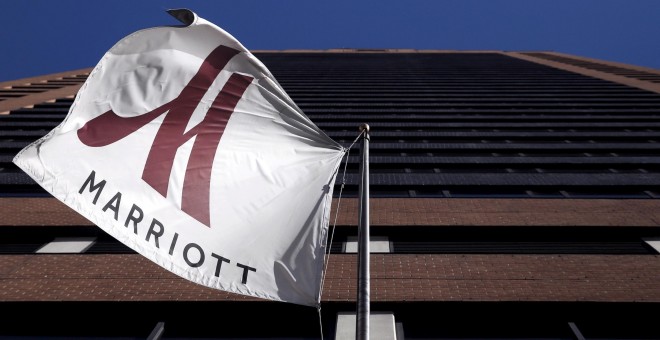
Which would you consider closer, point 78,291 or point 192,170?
point 192,170

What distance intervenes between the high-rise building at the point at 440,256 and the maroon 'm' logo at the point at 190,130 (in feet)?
5.43

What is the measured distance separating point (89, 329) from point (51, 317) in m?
0.80

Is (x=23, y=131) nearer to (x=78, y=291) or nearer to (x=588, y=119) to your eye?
(x=78, y=291)

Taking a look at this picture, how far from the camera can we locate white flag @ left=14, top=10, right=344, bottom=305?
6117mm

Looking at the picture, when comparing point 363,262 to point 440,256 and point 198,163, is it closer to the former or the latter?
point 198,163

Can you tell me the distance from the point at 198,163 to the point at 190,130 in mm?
449

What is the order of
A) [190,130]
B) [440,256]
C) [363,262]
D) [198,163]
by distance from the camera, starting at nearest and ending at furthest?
[363,262] → [198,163] → [190,130] → [440,256]

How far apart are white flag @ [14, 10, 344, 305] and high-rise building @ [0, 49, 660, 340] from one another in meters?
0.93

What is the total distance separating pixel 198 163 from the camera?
6742 millimetres

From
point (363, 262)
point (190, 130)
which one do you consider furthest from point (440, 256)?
point (190, 130)

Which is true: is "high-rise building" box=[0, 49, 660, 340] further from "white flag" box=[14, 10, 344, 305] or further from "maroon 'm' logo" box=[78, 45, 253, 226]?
"maroon 'm' logo" box=[78, 45, 253, 226]

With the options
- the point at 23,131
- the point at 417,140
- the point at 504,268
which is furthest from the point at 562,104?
the point at 23,131

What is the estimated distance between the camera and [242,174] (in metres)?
6.89

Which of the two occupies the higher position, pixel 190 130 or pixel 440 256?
pixel 440 256
